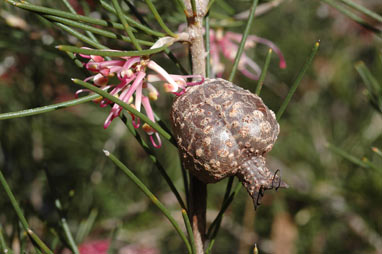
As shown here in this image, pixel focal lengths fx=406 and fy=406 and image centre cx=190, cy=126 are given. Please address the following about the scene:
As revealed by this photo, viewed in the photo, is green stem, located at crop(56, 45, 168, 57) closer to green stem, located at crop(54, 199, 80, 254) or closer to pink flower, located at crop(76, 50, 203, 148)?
pink flower, located at crop(76, 50, 203, 148)

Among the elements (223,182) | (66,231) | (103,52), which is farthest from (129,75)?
(223,182)

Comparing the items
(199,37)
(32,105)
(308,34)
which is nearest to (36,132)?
(32,105)

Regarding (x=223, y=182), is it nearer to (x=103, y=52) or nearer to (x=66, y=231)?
(x=66, y=231)

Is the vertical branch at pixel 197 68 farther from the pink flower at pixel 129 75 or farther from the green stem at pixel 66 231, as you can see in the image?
the green stem at pixel 66 231

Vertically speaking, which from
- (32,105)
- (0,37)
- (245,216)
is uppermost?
(0,37)

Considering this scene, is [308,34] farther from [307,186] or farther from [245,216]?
[245,216]

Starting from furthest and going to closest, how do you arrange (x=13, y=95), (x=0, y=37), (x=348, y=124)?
(x=348, y=124), (x=13, y=95), (x=0, y=37)

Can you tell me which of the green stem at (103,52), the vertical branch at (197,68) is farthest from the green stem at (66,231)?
the green stem at (103,52)
